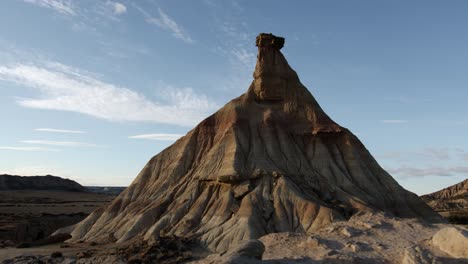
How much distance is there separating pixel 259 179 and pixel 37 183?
515 feet

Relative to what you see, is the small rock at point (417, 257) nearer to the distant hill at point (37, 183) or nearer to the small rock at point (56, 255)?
the small rock at point (56, 255)

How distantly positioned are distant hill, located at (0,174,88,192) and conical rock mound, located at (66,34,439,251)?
447ft

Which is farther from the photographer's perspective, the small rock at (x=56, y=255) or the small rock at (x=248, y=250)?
the small rock at (x=56, y=255)

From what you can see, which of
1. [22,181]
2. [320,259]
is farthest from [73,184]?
[320,259]

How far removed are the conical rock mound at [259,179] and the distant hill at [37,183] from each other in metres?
136

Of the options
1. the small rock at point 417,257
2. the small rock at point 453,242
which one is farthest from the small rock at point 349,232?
the small rock at point 453,242

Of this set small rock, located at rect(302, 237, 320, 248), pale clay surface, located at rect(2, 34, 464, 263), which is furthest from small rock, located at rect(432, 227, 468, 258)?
small rock, located at rect(302, 237, 320, 248)

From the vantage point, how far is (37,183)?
17025 cm

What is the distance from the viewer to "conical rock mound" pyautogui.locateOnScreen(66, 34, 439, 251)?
3294 centimetres

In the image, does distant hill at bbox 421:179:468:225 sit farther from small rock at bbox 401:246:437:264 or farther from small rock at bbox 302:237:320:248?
small rock at bbox 302:237:320:248

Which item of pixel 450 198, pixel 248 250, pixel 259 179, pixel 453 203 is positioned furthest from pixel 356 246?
pixel 450 198

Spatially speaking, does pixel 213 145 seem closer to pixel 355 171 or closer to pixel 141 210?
pixel 141 210

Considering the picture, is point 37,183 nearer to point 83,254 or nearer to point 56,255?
point 56,255

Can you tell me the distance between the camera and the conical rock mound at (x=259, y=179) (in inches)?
1297
